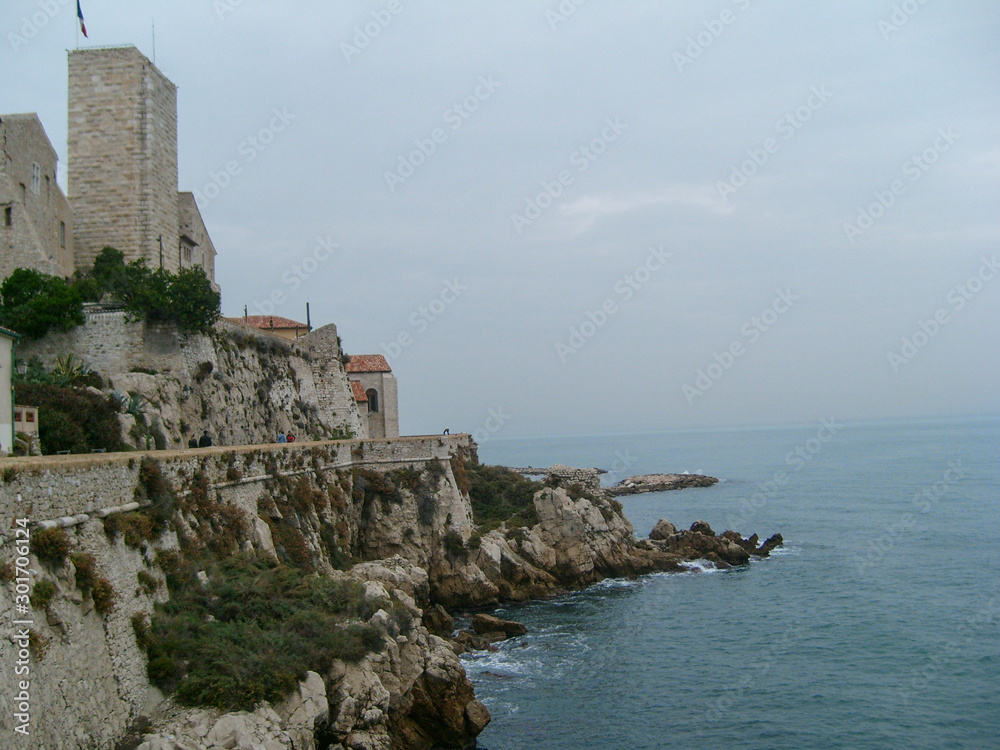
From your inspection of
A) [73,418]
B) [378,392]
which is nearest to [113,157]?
[73,418]

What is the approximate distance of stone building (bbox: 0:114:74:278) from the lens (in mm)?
27250

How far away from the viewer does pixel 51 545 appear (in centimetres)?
1137

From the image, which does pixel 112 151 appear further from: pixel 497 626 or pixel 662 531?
pixel 662 531

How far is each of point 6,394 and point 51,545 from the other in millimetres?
5741

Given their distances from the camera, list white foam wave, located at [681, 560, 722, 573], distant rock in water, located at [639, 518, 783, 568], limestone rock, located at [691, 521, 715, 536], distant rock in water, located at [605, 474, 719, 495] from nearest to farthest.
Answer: white foam wave, located at [681, 560, 722, 573]
distant rock in water, located at [639, 518, 783, 568]
limestone rock, located at [691, 521, 715, 536]
distant rock in water, located at [605, 474, 719, 495]

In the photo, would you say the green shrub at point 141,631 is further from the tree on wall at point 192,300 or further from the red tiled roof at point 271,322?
the red tiled roof at point 271,322

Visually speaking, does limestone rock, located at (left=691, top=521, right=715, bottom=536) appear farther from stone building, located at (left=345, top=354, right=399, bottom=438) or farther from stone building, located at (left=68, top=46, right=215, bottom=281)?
stone building, located at (left=68, top=46, right=215, bottom=281)

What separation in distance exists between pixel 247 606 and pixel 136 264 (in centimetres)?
1907

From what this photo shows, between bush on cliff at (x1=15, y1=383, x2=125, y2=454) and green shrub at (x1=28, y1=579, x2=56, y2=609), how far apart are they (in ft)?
32.0

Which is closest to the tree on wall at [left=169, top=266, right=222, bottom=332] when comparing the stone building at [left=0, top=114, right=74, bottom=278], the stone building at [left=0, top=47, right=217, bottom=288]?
the stone building at [left=0, top=47, right=217, bottom=288]

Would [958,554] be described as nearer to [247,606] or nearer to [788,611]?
[788,611]

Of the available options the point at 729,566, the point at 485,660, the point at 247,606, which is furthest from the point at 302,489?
the point at 729,566

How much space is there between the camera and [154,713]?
12961 millimetres

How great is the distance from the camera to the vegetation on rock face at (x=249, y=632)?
44.3 ft
